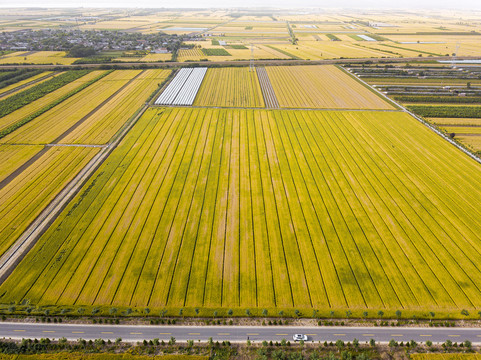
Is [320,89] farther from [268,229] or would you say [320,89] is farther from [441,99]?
[268,229]

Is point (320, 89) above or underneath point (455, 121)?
above

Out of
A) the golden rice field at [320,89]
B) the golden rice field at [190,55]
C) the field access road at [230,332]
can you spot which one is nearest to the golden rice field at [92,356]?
the field access road at [230,332]

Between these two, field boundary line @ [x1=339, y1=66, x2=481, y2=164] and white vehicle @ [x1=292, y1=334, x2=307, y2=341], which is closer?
white vehicle @ [x1=292, y1=334, x2=307, y2=341]

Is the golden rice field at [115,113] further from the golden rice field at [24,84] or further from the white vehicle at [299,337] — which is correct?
the white vehicle at [299,337]

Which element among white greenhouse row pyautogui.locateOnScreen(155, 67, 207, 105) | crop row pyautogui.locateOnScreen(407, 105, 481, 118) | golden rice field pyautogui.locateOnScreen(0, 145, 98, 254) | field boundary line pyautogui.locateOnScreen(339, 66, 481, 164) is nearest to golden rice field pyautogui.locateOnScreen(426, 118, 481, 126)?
crop row pyautogui.locateOnScreen(407, 105, 481, 118)

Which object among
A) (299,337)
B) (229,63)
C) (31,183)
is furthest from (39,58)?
(299,337)

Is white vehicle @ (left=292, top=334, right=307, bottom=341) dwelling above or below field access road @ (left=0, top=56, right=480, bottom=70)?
below

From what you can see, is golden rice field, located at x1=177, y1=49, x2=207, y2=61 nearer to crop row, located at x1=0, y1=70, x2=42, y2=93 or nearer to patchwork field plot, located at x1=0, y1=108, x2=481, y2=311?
crop row, located at x1=0, y1=70, x2=42, y2=93
